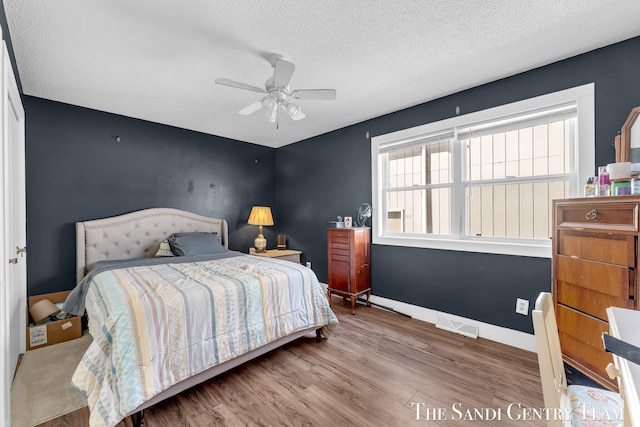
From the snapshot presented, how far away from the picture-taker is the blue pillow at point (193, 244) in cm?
343

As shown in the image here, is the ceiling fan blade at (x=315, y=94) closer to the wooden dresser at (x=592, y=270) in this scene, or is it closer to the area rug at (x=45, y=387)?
the wooden dresser at (x=592, y=270)

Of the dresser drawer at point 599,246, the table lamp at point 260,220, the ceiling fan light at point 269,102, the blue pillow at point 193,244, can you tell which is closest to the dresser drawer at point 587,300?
the dresser drawer at point 599,246

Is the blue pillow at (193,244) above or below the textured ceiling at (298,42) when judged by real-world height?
below

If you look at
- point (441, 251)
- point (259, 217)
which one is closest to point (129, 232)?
point (259, 217)

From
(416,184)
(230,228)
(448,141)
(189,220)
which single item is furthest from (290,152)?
(448,141)

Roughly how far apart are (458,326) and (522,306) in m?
0.63

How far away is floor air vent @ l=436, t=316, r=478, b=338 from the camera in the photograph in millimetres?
2746

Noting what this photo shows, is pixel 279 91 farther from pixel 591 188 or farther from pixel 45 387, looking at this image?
pixel 45 387

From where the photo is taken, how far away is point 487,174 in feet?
9.31

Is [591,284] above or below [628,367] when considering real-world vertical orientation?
below

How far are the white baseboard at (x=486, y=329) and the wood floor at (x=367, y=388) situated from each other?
90mm

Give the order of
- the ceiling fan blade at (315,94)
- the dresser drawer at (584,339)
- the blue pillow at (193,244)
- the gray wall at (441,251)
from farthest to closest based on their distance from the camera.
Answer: the blue pillow at (193,244) → the ceiling fan blade at (315,94) → the gray wall at (441,251) → the dresser drawer at (584,339)

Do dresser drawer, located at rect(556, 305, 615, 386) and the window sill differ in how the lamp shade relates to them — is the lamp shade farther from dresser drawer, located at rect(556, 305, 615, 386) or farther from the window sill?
dresser drawer, located at rect(556, 305, 615, 386)

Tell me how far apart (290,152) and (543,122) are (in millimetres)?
3549
